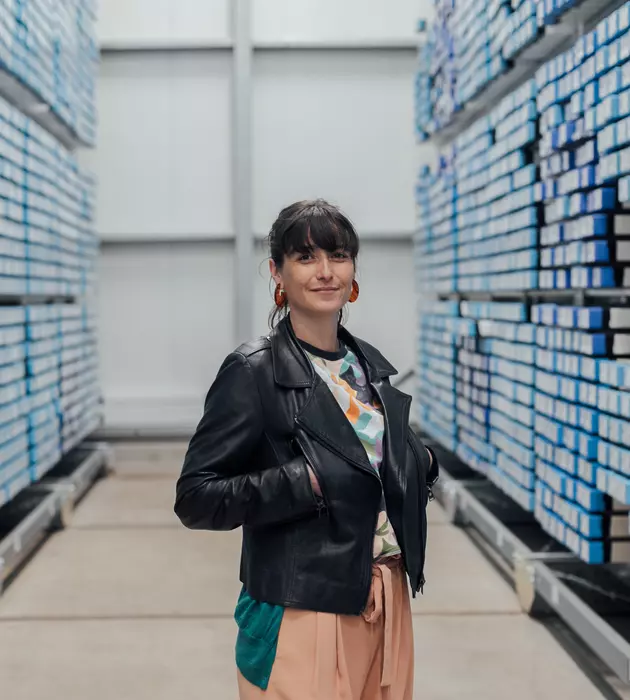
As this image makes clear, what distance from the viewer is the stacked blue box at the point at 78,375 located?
5.29 meters

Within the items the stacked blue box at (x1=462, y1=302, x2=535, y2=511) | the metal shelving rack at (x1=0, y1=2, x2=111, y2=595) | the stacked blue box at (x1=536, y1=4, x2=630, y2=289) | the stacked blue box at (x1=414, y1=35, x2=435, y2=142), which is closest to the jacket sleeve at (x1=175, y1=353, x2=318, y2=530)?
the stacked blue box at (x1=536, y1=4, x2=630, y2=289)

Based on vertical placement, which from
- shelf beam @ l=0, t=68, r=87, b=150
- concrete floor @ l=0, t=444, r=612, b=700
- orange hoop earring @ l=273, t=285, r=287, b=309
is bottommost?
concrete floor @ l=0, t=444, r=612, b=700

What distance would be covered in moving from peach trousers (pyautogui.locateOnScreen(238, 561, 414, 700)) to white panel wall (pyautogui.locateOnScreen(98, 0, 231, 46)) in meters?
6.41

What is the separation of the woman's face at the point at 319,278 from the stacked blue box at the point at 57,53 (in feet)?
9.91

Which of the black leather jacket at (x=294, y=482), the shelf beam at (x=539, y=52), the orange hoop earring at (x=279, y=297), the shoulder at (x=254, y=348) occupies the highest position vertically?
the shelf beam at (x=539, y=52)

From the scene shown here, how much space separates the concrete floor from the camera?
2.95 metres

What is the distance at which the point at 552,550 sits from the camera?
3949 millimetres

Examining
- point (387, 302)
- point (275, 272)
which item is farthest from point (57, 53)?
point (275, 272)

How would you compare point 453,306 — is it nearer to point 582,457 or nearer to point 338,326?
point 582,457

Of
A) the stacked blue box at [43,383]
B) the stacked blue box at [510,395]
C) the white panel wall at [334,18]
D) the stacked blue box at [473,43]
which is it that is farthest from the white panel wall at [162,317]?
the stacked blue box at [510,395]

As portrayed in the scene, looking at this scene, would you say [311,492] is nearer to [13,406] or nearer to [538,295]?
[538,295]

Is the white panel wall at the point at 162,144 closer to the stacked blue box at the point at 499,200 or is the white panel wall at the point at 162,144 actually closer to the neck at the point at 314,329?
the stacked blue box at the point at 499,200

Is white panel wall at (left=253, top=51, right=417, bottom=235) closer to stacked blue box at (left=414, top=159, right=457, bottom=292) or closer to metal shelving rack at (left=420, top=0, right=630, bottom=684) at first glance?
stacked blue box at (left=414, top=159, right=457, bottom=292)

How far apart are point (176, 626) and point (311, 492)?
91.6 inches
